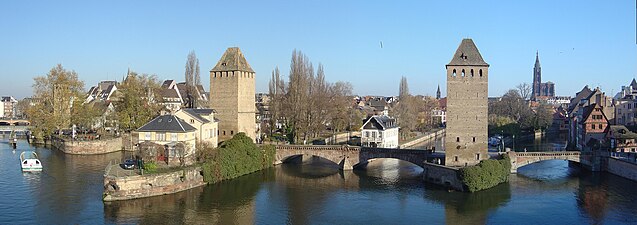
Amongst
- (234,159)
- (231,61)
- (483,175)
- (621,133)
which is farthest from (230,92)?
(621,133)

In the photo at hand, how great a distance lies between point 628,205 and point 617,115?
41126 millimetres

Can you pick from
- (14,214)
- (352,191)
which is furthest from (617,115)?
(14,214)

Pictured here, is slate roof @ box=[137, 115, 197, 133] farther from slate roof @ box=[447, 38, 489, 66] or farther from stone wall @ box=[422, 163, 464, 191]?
slate roof @ box=[447, 38, 489, 66]

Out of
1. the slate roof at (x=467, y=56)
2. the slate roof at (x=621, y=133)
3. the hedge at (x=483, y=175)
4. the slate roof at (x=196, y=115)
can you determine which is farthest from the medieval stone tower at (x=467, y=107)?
the slate roof at (x=196, y=115)

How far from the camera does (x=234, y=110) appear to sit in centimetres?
5050

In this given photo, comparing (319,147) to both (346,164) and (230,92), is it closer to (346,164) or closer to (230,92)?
(346,164)

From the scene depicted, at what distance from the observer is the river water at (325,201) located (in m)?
30.8

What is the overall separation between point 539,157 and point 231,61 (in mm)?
28469

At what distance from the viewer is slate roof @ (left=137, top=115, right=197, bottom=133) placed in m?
41.2

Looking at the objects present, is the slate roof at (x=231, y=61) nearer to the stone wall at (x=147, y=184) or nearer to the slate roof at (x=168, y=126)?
the slate roof at (x=168, y=126)

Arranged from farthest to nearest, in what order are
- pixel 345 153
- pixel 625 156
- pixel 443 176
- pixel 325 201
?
pixel 345 153 < pixel 625 156 < pixel 443 176 < pixel 325 201

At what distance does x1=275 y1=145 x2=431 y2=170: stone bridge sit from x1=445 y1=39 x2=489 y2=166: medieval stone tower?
15.9ft

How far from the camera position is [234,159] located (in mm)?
43344

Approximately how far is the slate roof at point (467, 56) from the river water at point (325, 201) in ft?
31.3
